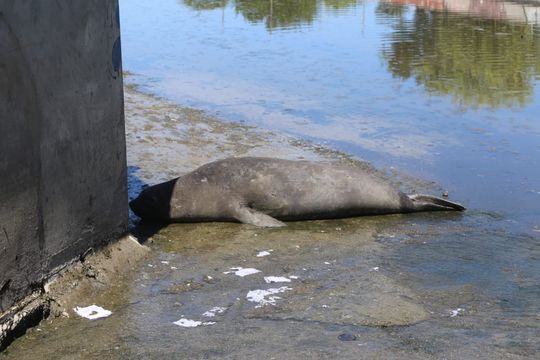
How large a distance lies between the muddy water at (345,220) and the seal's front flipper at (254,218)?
0.13 meters

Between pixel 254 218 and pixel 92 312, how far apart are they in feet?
8.26

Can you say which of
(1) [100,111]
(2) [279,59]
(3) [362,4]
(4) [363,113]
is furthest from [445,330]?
(3) [362,4]

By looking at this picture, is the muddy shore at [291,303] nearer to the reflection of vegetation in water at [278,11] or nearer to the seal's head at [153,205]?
the seal's head at [153,205]

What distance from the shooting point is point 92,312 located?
583 centimetres

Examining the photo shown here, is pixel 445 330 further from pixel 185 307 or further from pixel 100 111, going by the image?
pixel 100 111

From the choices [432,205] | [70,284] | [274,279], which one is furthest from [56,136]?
[432,205]

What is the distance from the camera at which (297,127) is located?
39.3 ft

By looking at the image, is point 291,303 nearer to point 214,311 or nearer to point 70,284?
point 214,311

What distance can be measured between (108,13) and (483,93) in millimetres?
8891

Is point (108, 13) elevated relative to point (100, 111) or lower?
elevated

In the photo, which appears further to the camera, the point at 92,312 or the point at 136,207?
the point at 136,207

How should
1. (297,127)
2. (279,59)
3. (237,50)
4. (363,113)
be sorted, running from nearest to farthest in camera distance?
(297,127) → (363,113) → (279,59) → (237,50)

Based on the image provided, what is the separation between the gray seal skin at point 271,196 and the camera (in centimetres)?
813

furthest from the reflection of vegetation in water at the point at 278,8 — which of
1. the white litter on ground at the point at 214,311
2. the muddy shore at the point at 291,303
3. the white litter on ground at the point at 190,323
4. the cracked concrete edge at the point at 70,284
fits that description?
the white litter on ground at the point at 190,323
